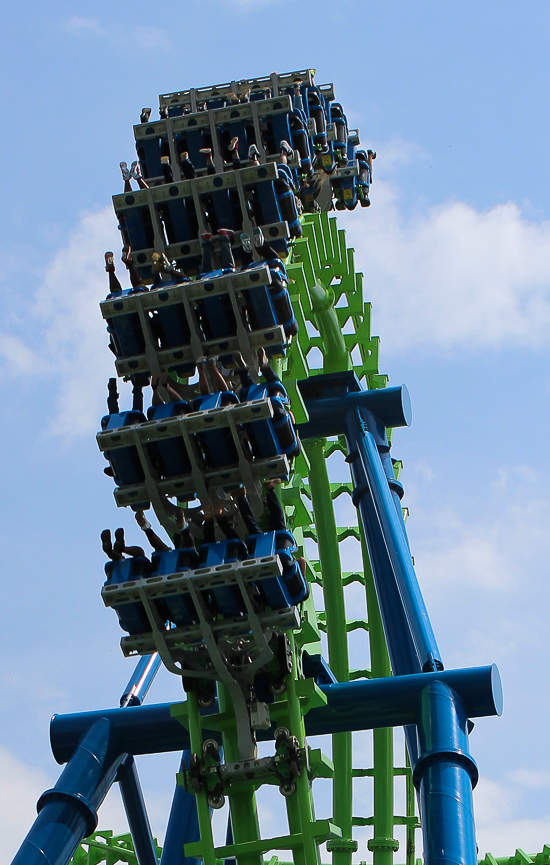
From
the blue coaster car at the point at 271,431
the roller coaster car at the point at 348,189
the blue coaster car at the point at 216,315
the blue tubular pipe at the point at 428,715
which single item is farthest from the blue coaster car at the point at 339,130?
the blue coaster car at the point at 271,431

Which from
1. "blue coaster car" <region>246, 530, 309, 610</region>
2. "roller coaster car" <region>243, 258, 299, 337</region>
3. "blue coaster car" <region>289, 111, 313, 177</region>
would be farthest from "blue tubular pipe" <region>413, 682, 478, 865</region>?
"blue coaster car" <region>289, 111, 313, 177</region>

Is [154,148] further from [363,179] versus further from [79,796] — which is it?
[79,796]

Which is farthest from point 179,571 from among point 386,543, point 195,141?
point 195,141

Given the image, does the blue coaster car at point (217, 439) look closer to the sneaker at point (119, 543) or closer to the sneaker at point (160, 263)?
the sneaker at point (119, 543)

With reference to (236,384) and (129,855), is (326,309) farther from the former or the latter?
(129,855)

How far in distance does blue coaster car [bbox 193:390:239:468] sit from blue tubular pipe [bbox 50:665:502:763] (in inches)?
80.8

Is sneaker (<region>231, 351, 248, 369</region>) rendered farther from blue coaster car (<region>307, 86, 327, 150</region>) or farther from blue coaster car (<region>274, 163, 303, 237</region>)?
blue coaster car (<region>307, 86, 327, 150</region>)

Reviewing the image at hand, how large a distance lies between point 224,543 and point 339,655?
8100 mm

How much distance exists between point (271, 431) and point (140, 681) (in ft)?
15.5

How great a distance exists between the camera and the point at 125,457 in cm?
993

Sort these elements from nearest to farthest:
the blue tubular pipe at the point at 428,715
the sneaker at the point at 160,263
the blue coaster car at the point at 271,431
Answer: the blue tubular pipe at the point at 428,715 → the blue coaster car at the point at 271,431 → the sneaker at the point at 160,263

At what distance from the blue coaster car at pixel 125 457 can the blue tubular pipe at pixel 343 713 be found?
6.28ft

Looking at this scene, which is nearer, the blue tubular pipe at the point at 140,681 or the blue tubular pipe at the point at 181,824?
the blue tubular pipe at the point at 181,824

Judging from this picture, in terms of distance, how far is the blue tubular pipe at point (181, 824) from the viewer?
416 inches
